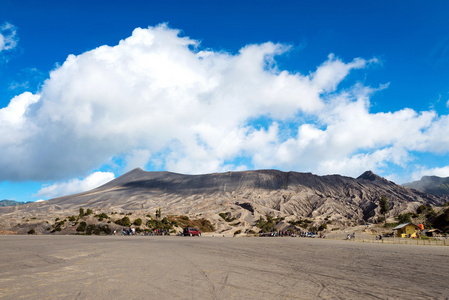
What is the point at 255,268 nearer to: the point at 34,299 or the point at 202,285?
the point at 202,285

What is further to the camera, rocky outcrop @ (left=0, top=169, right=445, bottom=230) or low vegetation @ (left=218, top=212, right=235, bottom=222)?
rocky outcrop @ (left=0, top=169, right=445, bottom=230)

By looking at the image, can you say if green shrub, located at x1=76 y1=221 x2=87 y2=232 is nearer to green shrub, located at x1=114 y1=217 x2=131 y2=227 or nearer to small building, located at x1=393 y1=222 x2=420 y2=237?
green shrub, located at x1=114 y1=217 x2=131 y2=227

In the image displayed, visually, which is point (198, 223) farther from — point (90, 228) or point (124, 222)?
point (90, 228)

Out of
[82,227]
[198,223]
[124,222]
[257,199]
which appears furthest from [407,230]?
[257,199]

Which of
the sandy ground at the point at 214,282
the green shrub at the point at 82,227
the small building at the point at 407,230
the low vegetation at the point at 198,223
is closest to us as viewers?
the sandy ground at the point at 214,282

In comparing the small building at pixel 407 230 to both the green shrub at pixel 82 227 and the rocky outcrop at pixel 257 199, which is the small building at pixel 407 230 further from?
the green shrub at pixel 82 227

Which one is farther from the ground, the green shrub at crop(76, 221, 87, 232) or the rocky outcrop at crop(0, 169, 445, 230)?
the rocky outcrop at crop(0, 169, 445, 230)

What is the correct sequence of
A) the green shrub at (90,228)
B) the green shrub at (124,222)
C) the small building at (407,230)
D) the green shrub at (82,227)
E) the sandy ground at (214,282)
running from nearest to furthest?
1. the sandy ground at (214,282)
2. the small building at (407,230)
3. the green shrub at (90,228)
4. the green shrub at (82,227)
5. the green shrub at (124,222)

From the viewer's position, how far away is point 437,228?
71125 mm

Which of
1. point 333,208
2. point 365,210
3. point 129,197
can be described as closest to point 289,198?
point 333,208

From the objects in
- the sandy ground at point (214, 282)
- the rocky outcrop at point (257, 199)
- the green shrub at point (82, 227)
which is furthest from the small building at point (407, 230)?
the green shrub at point (82, 227)

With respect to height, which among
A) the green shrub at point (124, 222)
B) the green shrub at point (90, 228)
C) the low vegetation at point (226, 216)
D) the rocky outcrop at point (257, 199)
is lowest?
the green shrub at point (90, 228)

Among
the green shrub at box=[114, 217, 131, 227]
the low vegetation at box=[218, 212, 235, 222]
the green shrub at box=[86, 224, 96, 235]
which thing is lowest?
the green shrub at box=[86, 224, 96, 235]

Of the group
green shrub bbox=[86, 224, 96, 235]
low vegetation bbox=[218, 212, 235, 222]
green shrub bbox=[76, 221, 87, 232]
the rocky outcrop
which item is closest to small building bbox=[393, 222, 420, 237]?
the rocky outcrop
